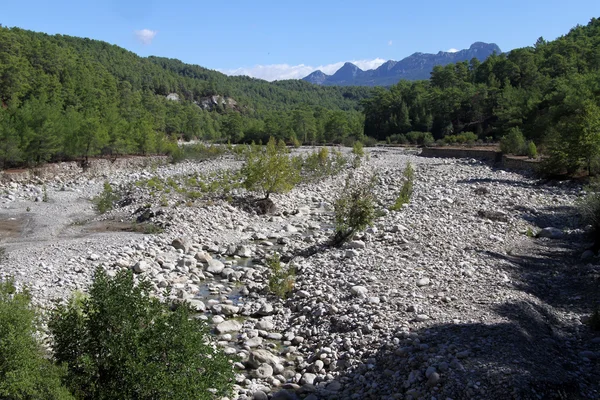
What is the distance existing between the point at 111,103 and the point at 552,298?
196 feet

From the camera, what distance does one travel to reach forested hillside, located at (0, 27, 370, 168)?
36375 mm

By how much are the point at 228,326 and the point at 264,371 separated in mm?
2230

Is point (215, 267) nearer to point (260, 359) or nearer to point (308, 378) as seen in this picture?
point (260, 359)

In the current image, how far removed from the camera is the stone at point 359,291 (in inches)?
421

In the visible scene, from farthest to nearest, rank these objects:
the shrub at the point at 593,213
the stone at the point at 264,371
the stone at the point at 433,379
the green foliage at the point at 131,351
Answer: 1. the shrub at the point at 593,213
2. the stone at the point at 264,371
3. the stone at the point at 433,379
4. the green foliage at the point at 131,351

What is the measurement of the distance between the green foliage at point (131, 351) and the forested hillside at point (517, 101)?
25.3 m

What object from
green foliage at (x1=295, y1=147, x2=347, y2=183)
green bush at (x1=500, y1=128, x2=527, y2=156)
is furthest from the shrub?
green bush at (x1=500, y1=128, x2=527, y2=156)

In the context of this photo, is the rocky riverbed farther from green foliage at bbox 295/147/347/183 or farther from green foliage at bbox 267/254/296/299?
green foliage at bbox 295/147/347/183

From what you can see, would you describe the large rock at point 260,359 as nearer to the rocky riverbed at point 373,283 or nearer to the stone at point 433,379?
the rocky riverbed at point 373,283

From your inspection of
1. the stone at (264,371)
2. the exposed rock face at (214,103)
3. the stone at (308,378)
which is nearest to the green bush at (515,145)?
the stone at (308,378)

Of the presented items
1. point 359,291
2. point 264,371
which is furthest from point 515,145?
point 264,371

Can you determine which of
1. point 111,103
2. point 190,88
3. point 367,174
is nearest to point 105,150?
point 111,103

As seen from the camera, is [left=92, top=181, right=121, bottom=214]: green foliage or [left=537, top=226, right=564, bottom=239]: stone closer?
[left=537, top=226, right=564, bottom=239]: stone

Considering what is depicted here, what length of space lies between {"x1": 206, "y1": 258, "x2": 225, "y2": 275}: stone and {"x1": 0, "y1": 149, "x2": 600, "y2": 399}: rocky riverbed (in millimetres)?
33
